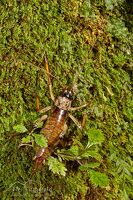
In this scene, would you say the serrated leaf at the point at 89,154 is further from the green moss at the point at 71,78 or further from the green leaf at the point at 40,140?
the green leaf at the point at 40,140

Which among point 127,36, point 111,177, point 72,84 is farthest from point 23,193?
point 127,36

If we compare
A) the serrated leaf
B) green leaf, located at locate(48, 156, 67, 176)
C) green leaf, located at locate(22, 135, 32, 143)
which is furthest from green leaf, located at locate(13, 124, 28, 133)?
the serrated leaf

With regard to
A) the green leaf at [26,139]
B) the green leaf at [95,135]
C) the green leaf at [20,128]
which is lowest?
the green leaf at [26,139]

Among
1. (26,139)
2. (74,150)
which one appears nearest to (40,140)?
(26,139)

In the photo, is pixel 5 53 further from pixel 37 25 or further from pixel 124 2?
pixel 124 2

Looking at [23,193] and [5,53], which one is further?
[5,53]

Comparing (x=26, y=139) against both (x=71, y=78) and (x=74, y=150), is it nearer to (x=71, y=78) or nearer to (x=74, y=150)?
(x=74, y=150)

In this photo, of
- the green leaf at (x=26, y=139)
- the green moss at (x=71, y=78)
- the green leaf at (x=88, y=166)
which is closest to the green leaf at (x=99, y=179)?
the green leaf at (x=88, y=166)
